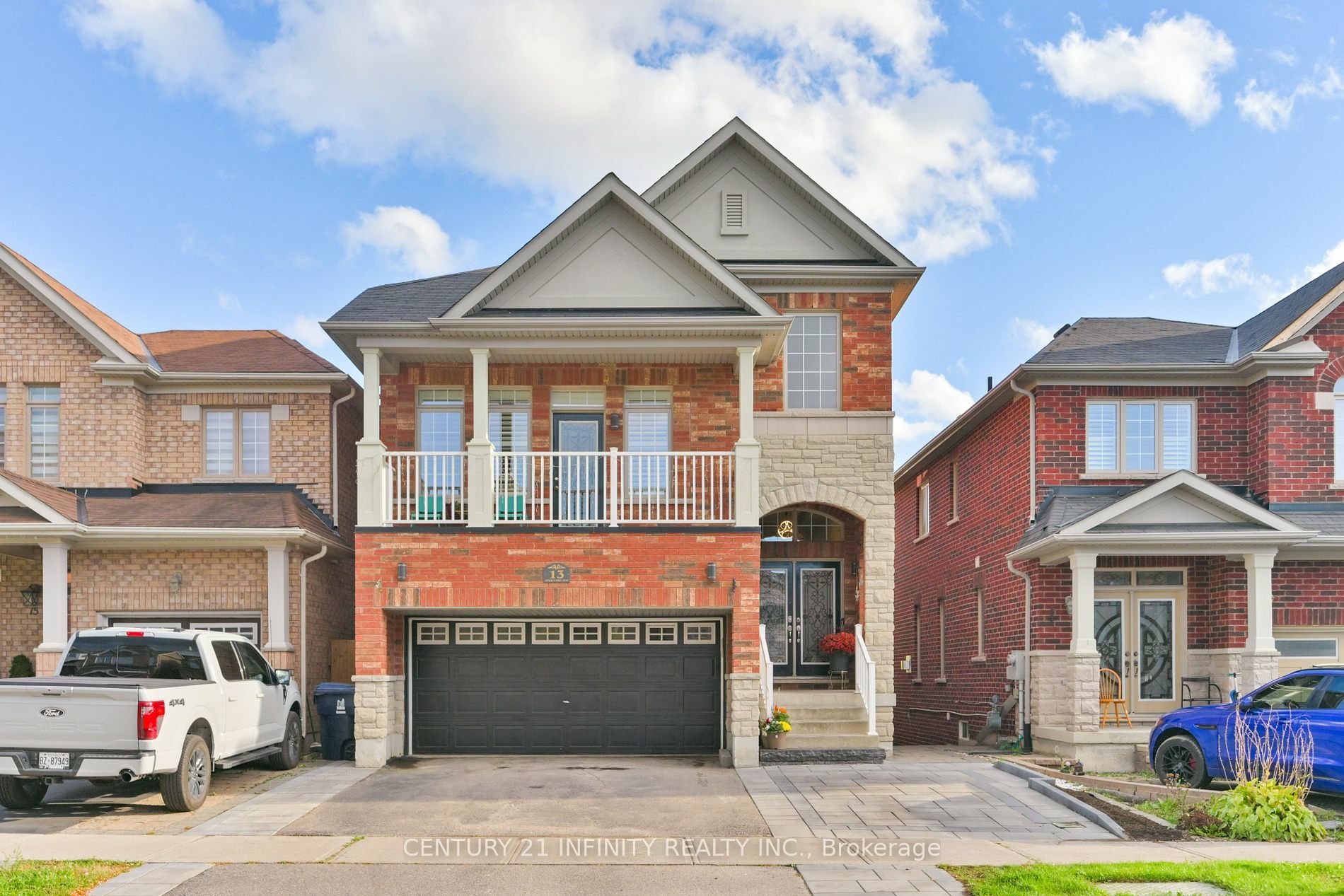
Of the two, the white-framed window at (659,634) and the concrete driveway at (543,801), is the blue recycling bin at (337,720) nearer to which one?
the concrete driveway at (543,801)

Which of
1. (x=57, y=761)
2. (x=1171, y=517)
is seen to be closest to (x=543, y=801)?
(x=57, y=761)

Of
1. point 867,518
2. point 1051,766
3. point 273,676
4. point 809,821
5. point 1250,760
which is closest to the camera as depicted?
point 809,821

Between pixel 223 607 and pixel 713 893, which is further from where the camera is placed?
Result: pixel 223 607

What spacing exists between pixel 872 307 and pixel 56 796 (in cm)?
1232

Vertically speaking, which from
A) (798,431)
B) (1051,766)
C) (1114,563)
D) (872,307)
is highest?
(872,307)

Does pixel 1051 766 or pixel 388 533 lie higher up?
pixel 388 533

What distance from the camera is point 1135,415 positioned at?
1766 cm

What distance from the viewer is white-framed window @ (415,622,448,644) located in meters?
16.1

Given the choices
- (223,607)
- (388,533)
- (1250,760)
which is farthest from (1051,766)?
(223,607)

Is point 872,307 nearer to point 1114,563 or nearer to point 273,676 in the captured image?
point 1114,563

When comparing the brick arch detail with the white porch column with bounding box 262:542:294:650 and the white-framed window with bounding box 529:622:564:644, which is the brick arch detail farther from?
the white porch column with bounding box 262:542:294:650

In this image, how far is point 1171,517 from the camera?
1614 centimetres

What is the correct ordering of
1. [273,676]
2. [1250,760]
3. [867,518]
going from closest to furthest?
[1250,760], [273,676], [867,518]

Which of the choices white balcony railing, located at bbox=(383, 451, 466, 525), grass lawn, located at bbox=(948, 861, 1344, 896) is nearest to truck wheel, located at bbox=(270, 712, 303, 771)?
white balcony railing, located at bbox=(383, 451, 466, 525)
